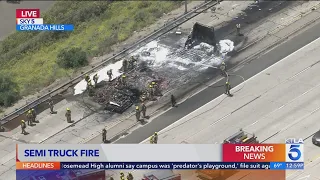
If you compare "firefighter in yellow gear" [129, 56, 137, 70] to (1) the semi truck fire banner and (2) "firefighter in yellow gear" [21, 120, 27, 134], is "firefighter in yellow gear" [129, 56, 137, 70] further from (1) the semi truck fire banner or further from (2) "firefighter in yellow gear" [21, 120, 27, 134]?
(1) the semi truck fire banner

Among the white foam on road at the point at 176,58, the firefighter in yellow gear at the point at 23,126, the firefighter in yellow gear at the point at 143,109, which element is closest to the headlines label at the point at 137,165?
the firefighter in yellow gear at the point at 23,126

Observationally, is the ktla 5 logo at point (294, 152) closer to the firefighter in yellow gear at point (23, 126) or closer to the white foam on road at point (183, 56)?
the white foam on road at point (183, 56)

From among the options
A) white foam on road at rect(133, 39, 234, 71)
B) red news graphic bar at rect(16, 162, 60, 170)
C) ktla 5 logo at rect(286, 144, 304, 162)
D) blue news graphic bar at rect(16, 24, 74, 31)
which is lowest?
ktla 5 logo at rect(286, 144, 304, 162)

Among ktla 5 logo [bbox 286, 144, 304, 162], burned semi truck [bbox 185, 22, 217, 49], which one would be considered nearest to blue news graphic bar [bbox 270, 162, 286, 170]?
ktla 5 logo [bbox 286, 144, 304, 162]

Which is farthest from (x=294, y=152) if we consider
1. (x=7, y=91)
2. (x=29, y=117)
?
(x=7, y=91)

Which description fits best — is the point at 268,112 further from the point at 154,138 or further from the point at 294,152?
the point at 294,152

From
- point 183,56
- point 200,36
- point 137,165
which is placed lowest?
point 137,165
